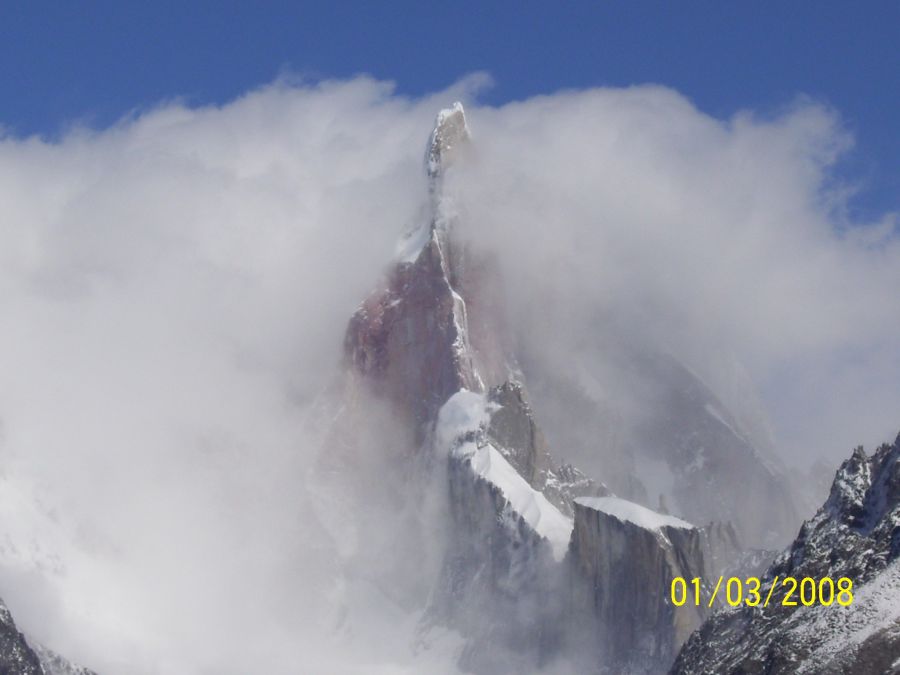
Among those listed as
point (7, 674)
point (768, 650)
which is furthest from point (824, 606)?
point (7, 674)

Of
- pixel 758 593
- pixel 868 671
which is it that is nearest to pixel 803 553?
pixel 758 593

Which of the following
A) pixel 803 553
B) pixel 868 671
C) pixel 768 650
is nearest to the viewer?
pixel 868 671

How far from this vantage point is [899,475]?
129875 mm

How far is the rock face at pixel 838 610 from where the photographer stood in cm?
11775

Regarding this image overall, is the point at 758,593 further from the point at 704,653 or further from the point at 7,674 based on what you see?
the point at 7,674

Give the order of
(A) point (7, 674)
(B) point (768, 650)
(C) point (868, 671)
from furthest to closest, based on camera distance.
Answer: (A) point (7, 674)
(B) point (768, 650)
(C) point (868, 671)

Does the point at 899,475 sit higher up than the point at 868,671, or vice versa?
the point at 899,475

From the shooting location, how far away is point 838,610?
121 metres

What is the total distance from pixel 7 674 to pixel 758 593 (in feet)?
303

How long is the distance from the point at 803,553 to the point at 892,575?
12.4 meters

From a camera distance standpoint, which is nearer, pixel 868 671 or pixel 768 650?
pixel 868 671

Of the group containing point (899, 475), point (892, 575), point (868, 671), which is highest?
point (899, 475)

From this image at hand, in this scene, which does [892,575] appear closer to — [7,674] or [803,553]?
[803,553]

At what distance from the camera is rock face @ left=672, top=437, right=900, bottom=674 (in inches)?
4636
